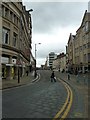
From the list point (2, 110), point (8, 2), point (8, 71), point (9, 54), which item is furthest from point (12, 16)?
point (2, 110)

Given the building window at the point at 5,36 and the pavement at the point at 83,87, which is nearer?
the pavement at the point at 83,87

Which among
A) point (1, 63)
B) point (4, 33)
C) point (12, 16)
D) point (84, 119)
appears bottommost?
point (84, 119)

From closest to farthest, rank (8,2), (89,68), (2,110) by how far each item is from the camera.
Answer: (2,110)
(8,2)
(89,68)

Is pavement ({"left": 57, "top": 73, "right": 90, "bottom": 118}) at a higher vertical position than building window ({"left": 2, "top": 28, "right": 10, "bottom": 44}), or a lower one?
lower

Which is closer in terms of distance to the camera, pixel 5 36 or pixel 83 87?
pixel 83 87

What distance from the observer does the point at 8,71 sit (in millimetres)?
35812

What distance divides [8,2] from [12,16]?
277 cm

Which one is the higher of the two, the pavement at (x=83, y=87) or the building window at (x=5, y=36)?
the building window at (x=5, y=36)

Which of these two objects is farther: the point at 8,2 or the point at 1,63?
the point at 8,2

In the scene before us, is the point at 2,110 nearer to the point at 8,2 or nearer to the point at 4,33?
the point at 4,33

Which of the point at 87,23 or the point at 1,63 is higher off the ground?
the point at 87,23

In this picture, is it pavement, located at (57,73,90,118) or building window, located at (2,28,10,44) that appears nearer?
pavement, located at (57,73,90,118)

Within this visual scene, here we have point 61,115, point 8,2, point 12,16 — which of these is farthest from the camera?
point 12,16

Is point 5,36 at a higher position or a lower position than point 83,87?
higher
